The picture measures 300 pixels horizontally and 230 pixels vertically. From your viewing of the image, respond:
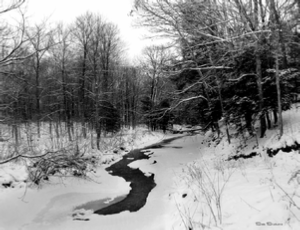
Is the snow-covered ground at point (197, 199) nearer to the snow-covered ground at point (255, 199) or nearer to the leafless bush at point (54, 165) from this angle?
the snow-covered ground at point (255, 199)

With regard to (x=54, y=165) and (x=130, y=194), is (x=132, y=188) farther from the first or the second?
(x=54, y=165)

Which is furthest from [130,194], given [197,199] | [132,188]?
[197,199]

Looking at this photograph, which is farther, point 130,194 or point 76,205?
point 130,194

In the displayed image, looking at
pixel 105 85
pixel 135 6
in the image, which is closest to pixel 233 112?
pixel 135 6

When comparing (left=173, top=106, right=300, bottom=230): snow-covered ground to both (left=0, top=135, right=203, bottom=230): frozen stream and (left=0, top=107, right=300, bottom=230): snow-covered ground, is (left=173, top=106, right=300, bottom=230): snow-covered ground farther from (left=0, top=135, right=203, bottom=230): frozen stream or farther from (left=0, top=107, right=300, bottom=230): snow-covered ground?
(left=0, top=135, right=203, bottom=230): frozen stream

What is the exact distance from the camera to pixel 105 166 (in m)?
13.0

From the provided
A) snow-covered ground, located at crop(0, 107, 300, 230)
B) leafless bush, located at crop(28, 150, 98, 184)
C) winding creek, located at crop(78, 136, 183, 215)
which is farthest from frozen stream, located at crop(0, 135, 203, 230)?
leafless bush, located at crop(28, 150, 98, 184)

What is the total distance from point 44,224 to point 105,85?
16.1 meters

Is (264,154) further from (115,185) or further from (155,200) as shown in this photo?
(115,185)

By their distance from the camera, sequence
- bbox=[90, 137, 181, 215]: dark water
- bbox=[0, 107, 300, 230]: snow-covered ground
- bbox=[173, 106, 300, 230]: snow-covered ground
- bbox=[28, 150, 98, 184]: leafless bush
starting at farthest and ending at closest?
bbox=[28, 150, 98, 184]: leafless bush, bbox=[90, 137, 181, 215]: dark water, bbox=[0, 107, 300, 230]: snow-covered ground, bbox=[173, 106, 300, 230]: snow-covered ground

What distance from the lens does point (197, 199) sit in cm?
522

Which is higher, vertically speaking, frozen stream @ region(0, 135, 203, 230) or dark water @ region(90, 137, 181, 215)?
frozen stream @ region(0, 135, 203, 230)

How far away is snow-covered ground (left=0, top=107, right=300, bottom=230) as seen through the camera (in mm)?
3527

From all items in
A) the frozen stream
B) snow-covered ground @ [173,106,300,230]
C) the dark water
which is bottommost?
the dark water
